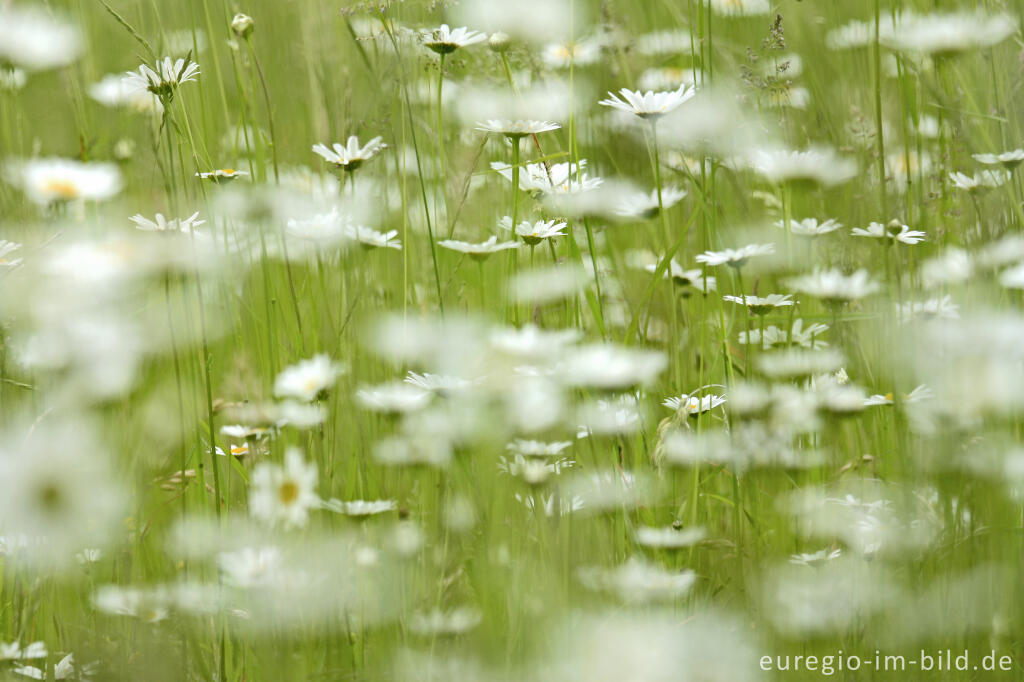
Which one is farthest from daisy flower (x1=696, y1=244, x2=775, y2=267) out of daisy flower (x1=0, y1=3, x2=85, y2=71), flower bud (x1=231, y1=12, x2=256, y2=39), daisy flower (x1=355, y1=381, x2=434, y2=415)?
daisy flower (x1=0, y1=3, x2=85, y2=71)

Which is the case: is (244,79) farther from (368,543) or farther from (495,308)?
(368,543)

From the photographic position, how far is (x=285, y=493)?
0.78 m

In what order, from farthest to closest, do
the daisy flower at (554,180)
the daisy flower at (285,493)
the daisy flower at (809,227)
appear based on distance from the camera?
the daisy flower at (809,227)
the daisy flower at (554,180)
the daisy flower at (285,493)

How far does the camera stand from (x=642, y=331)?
112 centimetres

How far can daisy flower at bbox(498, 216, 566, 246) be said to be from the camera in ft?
3.14

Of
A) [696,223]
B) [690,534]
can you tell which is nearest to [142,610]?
[690,534]

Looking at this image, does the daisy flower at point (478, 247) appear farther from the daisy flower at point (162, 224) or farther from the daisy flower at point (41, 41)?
the daisy flower at point (41, 41)

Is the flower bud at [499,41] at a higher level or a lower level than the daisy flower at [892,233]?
higher

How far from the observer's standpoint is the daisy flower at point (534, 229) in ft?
3.14

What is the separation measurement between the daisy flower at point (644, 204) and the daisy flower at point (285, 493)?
0.53m

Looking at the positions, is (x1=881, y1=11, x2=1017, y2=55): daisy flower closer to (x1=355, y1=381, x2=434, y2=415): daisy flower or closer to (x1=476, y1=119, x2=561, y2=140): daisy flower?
(x1=476, y1=119, x2=561, y2=140): daisy flower

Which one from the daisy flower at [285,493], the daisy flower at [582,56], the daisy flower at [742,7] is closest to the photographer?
the daisy flower at [285,493]

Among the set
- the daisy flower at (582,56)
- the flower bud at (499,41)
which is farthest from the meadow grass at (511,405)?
the daisy flower at (582,56)

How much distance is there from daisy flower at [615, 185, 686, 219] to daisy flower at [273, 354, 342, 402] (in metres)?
0.43
